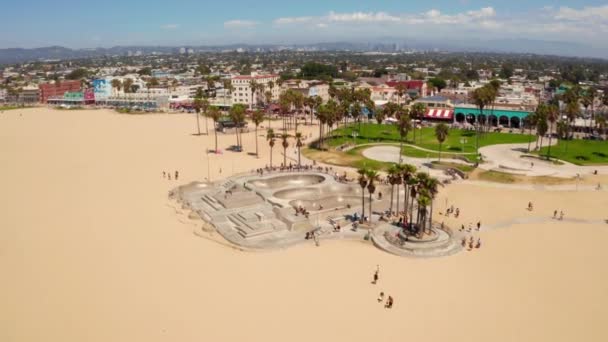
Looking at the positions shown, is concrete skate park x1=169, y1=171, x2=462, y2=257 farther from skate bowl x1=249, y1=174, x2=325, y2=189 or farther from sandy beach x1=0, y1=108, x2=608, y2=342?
sandy beach x1=0, y1=108, x2=608, y2=342

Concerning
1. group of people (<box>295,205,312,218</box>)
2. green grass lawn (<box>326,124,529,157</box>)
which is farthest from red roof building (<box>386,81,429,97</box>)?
group of people (<box>295,205,312,218</box>)

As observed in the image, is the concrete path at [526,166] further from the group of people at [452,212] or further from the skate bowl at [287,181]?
the skate bowl at [287,181]

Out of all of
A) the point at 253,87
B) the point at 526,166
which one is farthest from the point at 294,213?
the point at 253,87

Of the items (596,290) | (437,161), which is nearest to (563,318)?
(596,290)

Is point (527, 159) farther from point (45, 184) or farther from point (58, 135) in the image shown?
point (58, 135)

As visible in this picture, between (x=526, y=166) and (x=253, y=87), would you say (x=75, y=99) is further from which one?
(x=526, y=166)
